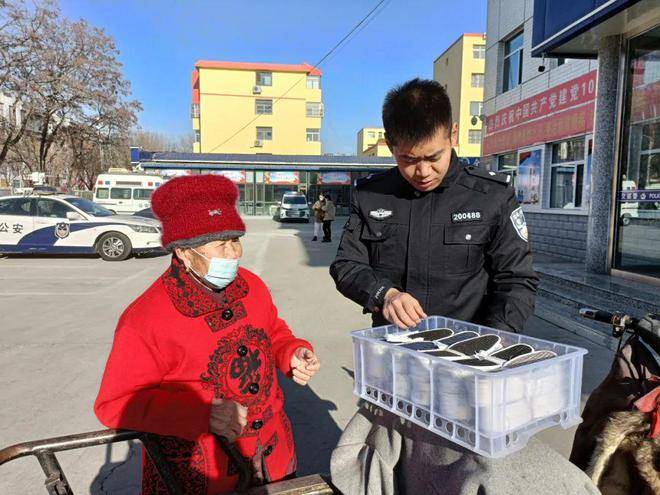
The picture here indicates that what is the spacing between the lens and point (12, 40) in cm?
1970

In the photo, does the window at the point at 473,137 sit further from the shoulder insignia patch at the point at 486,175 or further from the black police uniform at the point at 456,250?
the black police uniform at the point at 456,250

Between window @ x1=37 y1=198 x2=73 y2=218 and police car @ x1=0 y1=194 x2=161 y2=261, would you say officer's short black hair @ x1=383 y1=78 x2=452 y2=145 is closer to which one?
police car @ x1=0 y1=194 x2=161 y2=261

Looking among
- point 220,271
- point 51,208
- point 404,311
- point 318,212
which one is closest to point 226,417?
point 220,271

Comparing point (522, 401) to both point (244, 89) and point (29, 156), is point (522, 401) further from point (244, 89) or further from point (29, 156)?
point (244, 89)

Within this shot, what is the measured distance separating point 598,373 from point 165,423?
4.19 m

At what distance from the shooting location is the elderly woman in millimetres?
1421

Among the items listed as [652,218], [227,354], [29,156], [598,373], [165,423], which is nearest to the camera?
[165,423]

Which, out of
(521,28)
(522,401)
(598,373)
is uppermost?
(521,28)

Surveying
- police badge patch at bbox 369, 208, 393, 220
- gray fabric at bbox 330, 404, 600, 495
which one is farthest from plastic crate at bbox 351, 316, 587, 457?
police badge patch at bbox 369, 208, 393, 220

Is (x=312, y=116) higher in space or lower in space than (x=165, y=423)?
higher

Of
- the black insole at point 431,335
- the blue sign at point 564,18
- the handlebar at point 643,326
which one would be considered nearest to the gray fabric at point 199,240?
the black insole at point 431,335

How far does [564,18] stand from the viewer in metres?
6.82

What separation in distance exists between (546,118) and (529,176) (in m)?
1.54

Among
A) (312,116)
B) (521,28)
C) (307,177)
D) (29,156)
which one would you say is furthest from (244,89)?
(521,28)
